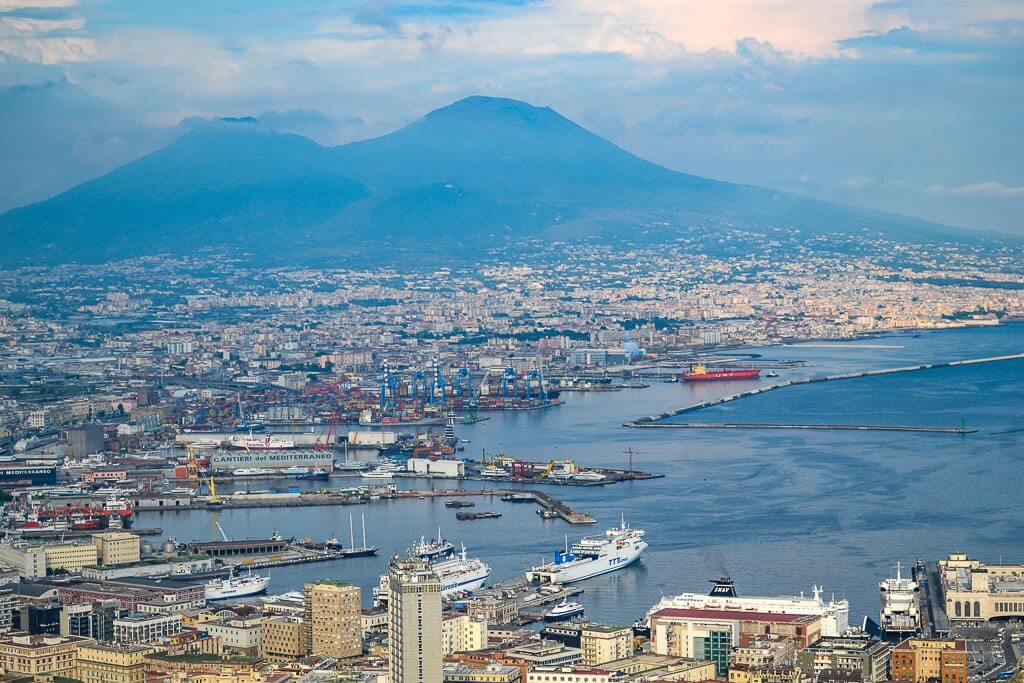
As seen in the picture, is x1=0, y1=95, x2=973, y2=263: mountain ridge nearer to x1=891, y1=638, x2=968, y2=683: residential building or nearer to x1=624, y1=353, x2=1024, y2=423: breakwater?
x1=624, y1=353, x2=1024, y2=423: breakwater

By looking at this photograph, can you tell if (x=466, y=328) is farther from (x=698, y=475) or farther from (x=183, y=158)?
(x=183, y=158)

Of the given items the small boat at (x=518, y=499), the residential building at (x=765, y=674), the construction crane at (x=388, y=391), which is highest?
the construction crane at (x=388, y=391)

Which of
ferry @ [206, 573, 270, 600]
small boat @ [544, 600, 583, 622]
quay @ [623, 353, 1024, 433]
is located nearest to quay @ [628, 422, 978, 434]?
quay @ [623, 353, 1024, 433]

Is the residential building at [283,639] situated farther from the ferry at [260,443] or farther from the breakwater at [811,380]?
the breakwater at [811,380]

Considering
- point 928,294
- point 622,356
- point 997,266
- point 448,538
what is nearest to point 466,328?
point 622,356

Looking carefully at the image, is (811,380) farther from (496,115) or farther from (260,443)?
(496,115)

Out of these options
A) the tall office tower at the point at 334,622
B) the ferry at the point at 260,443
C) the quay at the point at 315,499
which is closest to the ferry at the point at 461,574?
the tall office tower at the point at 334,622

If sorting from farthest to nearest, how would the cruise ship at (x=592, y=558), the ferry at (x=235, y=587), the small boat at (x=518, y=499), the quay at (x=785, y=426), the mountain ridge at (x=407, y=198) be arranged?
the mountain ridge at (x=407, y=198), the quay at (x=785, y=426), the small boat at (x=518, y=499), the cruise ship at (x=592, y=558), the ferry at (x=235, y=587)
